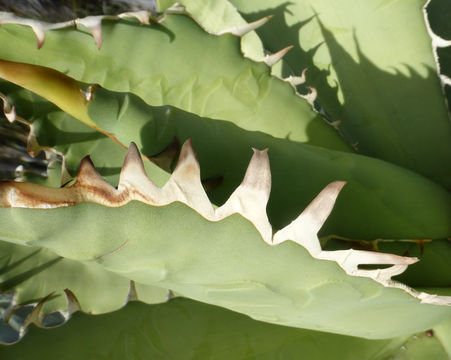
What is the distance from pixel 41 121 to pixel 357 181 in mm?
357

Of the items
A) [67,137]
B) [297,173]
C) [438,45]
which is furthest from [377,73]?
[67,137]

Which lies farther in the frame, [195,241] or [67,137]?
[67,137]

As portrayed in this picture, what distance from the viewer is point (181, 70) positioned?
69 cm

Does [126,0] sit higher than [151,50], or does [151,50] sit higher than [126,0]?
[151,50]

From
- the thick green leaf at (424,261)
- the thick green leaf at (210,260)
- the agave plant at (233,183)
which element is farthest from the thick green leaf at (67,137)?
the thick green leaf at (424,261)

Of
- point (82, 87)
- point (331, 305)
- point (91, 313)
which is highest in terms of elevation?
point (82, 87)

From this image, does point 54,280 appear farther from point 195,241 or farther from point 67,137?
point 195,241

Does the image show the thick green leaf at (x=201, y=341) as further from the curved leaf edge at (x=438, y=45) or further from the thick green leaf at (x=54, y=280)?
the curved leaf edge at (x=438, y=45)

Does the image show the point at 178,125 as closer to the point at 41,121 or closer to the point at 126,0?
the point at 41,121

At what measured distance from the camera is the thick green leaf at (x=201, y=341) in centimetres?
71

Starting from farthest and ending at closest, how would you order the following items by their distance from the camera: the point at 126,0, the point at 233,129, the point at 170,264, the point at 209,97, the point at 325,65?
1. the point at 126,0
2. the point at 325,65
3. the point at 209,97
4. the point at 233,129
5. the point at 170,264

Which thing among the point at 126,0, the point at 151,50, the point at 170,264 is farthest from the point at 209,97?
the point at 126,0

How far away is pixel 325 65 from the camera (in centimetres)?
84

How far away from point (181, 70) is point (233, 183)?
18cm
